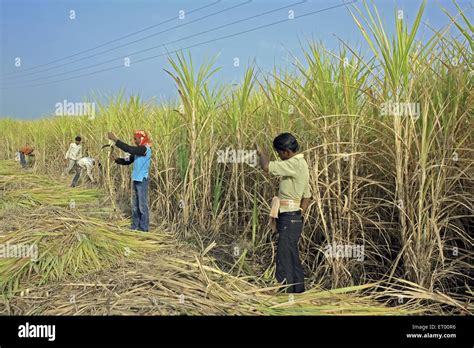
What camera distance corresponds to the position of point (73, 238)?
3.31 meters

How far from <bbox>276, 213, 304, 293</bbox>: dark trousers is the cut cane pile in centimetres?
10

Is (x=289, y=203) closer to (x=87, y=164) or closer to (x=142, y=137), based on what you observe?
(x=142, y=137)

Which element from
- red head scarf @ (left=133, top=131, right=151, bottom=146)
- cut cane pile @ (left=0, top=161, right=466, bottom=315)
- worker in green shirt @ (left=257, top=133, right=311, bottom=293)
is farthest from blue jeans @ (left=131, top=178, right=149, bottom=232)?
worker in green shirt @ (left=257, top=133, right=311, bottom=293)

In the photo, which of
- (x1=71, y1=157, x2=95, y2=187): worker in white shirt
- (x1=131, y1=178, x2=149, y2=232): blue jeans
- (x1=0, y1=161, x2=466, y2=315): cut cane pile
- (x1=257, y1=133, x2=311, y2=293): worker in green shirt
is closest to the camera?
(x1=0, y1=161, x2=466, y2=315): cut cane pile

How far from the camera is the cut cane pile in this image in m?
2.26

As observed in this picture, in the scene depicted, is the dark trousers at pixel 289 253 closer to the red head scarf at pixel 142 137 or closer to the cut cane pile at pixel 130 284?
the cut cane pile at pixel 130 284

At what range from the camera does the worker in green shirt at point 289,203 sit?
244 cm

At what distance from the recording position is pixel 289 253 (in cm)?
255

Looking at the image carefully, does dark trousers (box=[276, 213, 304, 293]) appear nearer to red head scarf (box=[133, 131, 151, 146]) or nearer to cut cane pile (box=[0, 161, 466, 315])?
cut cane pile (box=[0, 161, 466, 315])

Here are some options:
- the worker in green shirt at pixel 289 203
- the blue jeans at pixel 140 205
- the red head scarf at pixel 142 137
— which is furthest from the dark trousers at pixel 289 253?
the red head scarf at pixel 142 137

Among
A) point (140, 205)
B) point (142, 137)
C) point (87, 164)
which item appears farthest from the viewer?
point (87, 164)

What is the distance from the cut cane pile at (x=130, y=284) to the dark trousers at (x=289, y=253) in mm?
97

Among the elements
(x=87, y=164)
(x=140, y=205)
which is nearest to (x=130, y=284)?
(x=140, y=205)

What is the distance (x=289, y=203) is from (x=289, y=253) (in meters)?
0.34
